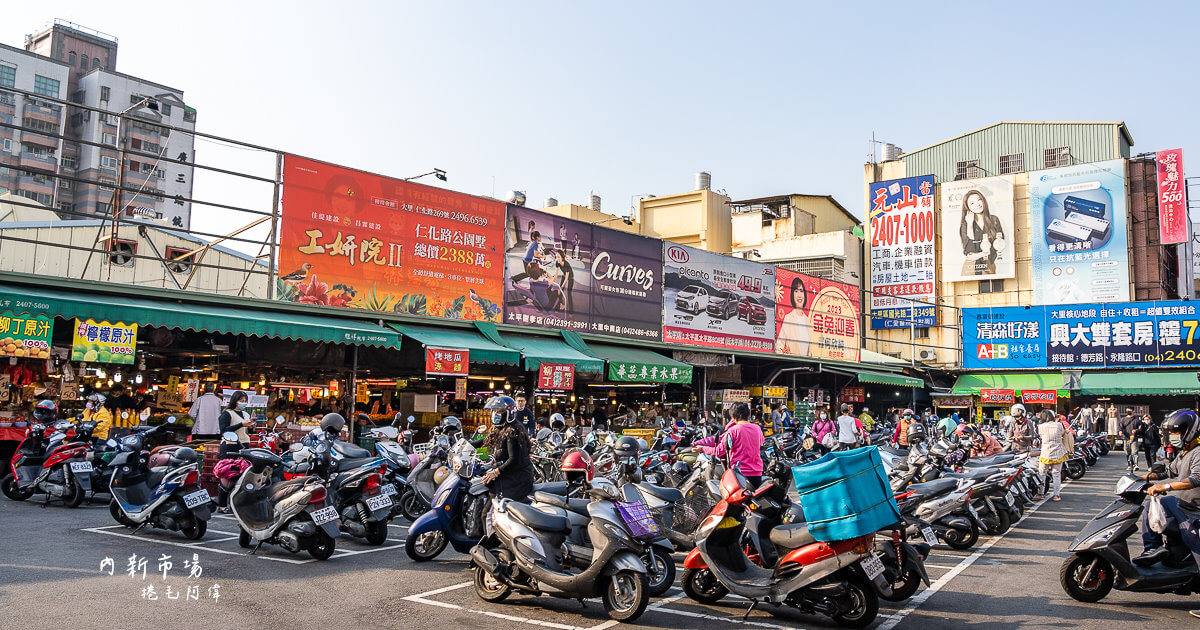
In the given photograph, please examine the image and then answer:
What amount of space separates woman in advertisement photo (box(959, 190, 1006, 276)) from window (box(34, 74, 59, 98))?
56906mm

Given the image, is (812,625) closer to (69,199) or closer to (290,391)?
(290,391)

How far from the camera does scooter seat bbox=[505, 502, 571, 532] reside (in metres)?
6.72

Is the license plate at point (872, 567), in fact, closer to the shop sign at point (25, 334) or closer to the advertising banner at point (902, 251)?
the shop sign at point (25, 334)

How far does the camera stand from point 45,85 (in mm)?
54906

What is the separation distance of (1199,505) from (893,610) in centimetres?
271

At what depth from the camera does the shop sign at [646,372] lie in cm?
2081

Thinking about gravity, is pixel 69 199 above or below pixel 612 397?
above

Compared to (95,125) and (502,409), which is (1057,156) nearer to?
(502,409)

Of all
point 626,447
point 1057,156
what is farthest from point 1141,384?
point 626,447

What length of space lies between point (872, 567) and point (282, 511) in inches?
223

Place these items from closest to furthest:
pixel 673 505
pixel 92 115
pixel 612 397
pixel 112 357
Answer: pixel 673 505 → pixel 112 357 → pixel 612 397 → pixel 92 115

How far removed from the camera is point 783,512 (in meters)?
6.87

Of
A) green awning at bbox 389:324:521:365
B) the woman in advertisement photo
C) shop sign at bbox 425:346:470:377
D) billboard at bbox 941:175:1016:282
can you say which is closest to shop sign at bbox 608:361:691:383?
green awning at bbox 389:324:521:365

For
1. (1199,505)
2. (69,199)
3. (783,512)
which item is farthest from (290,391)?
(69,199)
